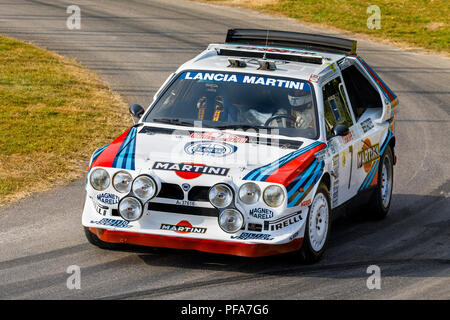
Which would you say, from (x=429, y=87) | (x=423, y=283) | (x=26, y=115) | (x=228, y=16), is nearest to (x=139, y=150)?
(x=423, y=283)

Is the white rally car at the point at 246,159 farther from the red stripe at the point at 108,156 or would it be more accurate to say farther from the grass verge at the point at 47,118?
the grass verge at the point at 47,118

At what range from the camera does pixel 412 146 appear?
13.9 meters

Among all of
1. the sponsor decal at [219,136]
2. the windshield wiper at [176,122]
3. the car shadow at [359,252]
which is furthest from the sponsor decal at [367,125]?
the windshield wiper at [176,122]

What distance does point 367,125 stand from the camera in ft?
31.7

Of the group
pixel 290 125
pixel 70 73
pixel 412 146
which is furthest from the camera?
pixel 70 73

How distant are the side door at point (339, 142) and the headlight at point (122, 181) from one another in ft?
6.58

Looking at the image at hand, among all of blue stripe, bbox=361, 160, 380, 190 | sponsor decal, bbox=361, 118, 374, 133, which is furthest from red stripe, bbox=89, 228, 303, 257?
sponsor decal, bbox=361, 118, 374, 133

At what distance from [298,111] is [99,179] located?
85.3 inches

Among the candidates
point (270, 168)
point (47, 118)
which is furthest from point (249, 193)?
point (47, 118)

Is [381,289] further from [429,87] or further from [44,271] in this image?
[429,87]

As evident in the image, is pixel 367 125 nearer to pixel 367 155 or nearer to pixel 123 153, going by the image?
pixel 367 155

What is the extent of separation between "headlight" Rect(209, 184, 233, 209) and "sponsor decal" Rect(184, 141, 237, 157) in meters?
0.47

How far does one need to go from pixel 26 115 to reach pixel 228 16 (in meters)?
13.3
